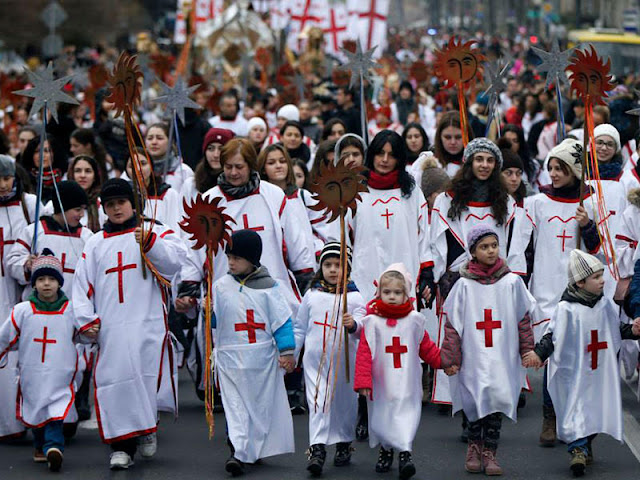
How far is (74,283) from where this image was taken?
933 centimetres

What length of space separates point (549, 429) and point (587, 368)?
2.56ft

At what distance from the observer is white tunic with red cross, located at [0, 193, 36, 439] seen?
9.85 metres

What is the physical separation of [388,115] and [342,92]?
2457 millimetres

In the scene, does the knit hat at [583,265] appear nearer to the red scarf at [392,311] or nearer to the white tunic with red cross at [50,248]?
the red scarf at [392,311]

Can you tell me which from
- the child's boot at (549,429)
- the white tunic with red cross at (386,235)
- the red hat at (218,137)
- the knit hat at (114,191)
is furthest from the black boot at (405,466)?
the red hat at (218,137)

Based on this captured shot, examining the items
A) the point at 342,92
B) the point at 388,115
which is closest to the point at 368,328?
the point at 342,92

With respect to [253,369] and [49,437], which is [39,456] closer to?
[49,437]

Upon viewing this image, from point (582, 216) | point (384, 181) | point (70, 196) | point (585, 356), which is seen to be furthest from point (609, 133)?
point (70, 196)

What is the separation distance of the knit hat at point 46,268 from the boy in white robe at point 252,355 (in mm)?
1078

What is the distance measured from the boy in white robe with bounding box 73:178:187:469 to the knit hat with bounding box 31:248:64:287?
225 mm

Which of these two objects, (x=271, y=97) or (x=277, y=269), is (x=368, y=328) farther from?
(x=271, y=97)

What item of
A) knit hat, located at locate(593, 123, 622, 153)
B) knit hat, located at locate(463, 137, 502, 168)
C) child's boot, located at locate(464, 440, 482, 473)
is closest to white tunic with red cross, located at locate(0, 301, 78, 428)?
child's boot, located at locate(464, 440, 482, 473)

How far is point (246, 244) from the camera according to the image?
907 cm

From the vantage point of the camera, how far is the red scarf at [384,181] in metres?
10.2
